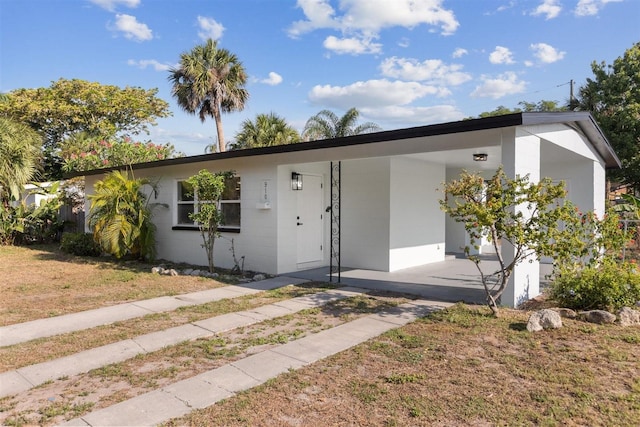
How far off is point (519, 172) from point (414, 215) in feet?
13.8

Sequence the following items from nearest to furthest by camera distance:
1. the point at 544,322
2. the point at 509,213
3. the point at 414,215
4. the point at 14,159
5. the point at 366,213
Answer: the point at 544,322
the point at 509,213
the point at 366,213
the point at 414,215
the point at 14,159

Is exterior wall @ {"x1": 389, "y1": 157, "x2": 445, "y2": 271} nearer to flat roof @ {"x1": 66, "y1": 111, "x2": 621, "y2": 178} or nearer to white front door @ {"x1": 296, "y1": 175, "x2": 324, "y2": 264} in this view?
white front door @ {"x1": 296, "y1": 175, "x2": 324, "y2": 264}

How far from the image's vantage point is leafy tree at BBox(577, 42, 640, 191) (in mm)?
16297

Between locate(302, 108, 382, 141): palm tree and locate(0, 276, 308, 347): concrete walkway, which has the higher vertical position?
locate(302, 108, 382, 141): palm tree

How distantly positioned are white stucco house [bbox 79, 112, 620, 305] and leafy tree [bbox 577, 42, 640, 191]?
6.73 meters

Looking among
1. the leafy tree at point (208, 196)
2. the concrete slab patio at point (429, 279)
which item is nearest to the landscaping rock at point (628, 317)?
the concrete slab patio at point (429, 279)

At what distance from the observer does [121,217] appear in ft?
33.8

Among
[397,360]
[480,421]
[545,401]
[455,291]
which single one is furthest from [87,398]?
[455,291]

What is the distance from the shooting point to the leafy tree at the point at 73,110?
22.6 m

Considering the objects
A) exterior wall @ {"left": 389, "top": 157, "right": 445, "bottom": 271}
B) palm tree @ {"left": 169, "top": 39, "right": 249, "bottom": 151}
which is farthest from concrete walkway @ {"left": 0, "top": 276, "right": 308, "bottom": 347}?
palm tree @ {"left": 169, "top": 39, "right": 249, "bottom": 151}

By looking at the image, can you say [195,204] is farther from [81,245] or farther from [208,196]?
[81,245]

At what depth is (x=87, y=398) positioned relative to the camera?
332 cm

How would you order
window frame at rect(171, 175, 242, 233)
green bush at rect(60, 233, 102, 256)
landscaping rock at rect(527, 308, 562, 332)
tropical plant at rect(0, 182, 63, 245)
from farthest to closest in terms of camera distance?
tropical plant at rect(0, 182, 63, 245)
green bush at rect(60, 233, 102, 256)
window frame at rect(171, 175, 242, 233)
landscaping rock at rect(527, 308, 562, 332)

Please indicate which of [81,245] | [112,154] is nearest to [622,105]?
[81,245]
